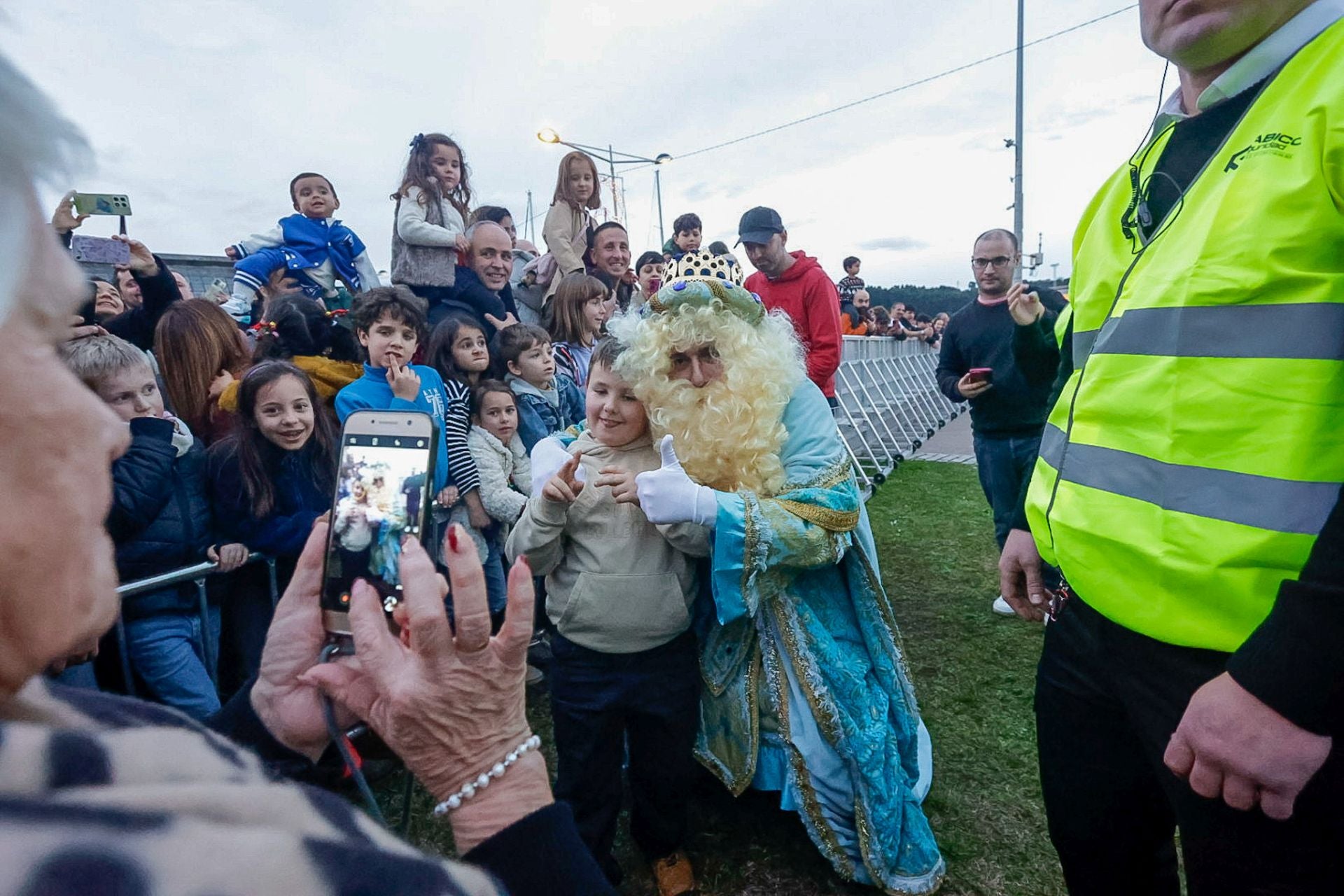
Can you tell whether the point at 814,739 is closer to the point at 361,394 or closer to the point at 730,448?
the point at 730,448

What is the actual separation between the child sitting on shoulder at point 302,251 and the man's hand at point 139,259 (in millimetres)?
473

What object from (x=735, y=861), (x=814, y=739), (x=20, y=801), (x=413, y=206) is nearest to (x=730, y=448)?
(x=814, y=739)

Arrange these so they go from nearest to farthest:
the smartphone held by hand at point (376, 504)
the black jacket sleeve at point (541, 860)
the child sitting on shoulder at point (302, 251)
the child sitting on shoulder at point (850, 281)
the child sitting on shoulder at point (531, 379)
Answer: the black jacket sleeve at point (541, 860), the smartphone held by hand at point (376, 504), the child sitting on shoulder at point (531, 379), the child sitting on shoulder at point (302, 251), the child sitting on shoulder at point (850, 281)

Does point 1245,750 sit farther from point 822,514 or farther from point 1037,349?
point 1037,349

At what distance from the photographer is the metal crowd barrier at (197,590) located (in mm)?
2258

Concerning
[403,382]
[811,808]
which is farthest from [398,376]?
[811,808]

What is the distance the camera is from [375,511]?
128cm

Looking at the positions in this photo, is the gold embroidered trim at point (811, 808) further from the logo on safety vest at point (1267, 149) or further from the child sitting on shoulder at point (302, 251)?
the child sitting on shoulder at point (302, 251)

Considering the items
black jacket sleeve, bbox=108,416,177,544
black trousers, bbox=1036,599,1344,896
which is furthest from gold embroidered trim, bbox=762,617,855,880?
black jacket sleeve, bbox=108,416,177,544

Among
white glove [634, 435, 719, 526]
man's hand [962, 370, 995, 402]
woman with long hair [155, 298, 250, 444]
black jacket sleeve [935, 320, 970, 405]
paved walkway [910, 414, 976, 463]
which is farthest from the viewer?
paved walkway [910, 414, 976, 463]

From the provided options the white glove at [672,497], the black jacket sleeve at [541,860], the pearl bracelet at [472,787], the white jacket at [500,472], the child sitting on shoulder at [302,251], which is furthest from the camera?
the child sitting on shoulder at [302,251]

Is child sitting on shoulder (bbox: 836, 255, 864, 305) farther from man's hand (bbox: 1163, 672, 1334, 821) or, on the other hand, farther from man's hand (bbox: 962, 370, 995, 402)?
man's hand (bbox: 1163, 672, 1334, 821)

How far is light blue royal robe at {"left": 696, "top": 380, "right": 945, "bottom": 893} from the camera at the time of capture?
207 cm

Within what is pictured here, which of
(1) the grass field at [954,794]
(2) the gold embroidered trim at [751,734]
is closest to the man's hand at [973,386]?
(1) the grass field at [954,794]
